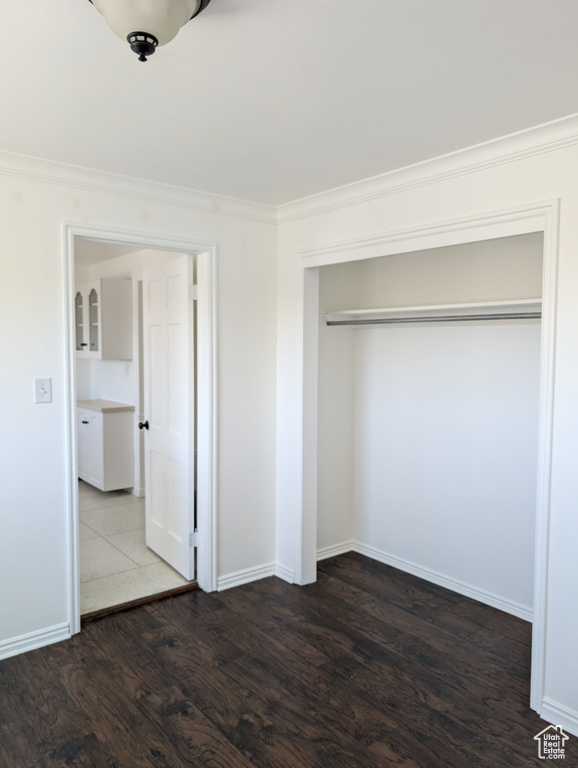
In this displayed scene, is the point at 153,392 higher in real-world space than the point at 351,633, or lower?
higher

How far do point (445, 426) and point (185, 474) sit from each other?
1.70 meters

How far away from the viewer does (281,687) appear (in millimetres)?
2609

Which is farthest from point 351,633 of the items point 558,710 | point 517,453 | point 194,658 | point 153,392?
point 153,392

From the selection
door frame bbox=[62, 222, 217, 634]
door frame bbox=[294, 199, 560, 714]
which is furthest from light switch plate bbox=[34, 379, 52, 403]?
door frame bbox=[294, 199, 560, 714]

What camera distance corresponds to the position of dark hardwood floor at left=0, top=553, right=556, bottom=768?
2201 mm

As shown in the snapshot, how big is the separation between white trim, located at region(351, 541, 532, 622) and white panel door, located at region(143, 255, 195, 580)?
1.33 metres

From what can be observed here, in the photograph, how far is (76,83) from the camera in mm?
1950


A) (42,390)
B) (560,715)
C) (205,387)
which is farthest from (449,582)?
(42,390)

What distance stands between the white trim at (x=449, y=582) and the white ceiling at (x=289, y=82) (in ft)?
8.23

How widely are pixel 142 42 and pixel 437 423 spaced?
9.23ft

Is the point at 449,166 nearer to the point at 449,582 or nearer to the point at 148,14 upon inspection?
the point at 148,14

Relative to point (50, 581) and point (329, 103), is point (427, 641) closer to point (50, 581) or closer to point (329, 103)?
point (50, 581)

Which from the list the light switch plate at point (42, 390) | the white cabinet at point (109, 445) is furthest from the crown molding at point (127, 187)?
the white cabinet at point (109, 445)

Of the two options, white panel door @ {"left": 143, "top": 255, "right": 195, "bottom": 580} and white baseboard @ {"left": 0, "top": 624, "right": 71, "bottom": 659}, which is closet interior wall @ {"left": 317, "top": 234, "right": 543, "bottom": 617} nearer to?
white panel door @ {"left": 143, "top": 255, "right": 195, "bottom": 580}
